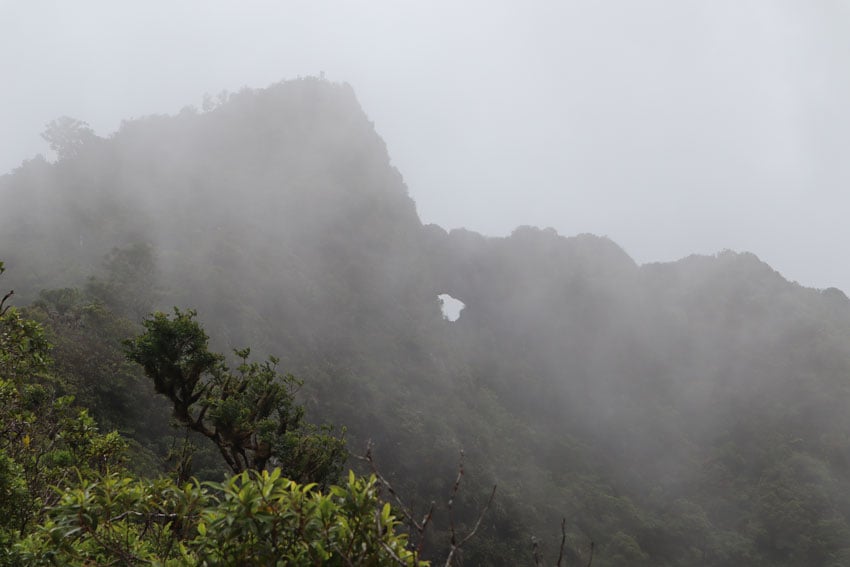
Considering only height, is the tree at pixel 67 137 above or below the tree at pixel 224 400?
above

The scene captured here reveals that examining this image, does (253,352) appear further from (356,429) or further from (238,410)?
(238,410)

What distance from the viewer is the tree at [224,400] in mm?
9786

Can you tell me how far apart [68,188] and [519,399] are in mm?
51299

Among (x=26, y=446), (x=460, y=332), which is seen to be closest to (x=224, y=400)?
(x=26, y=446)

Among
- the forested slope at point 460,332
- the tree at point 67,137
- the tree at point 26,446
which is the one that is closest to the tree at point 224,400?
the tree at point 26,446

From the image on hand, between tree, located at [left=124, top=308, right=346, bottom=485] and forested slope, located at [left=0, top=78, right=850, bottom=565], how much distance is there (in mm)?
12605

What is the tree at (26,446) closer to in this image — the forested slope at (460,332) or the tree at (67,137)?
the forested slope at (460,332)

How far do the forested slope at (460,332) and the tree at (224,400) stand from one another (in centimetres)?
1260

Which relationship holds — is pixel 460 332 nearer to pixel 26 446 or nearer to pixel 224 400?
pixel 224 400

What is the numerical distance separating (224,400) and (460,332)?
5441 cm

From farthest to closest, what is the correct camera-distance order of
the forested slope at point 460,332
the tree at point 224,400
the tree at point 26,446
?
the forested slope at point 460,332 < the tree at point 224,400 < the tree at point 26,446

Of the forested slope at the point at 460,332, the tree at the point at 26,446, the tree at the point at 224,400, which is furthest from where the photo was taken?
the forested slope at the point at 460,332

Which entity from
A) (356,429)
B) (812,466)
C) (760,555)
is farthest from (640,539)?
(356,429)

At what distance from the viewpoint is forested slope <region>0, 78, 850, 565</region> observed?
37250 mm
